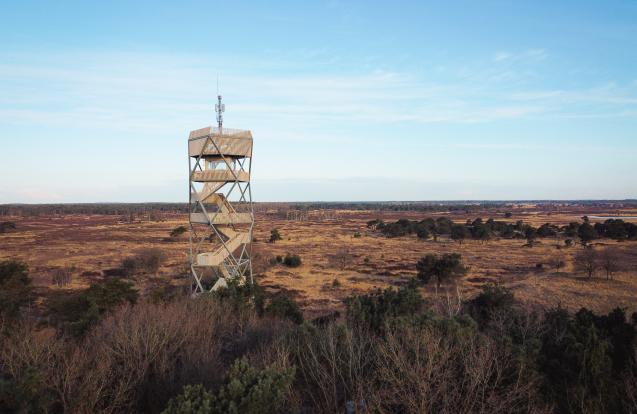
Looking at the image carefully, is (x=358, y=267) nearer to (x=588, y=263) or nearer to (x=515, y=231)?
(x=588, y=263)

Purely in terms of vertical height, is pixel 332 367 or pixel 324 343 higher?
pixel 324 343

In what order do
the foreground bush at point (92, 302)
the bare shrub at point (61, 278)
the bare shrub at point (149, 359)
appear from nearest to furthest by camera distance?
the bare shrub at point (149, 359) → the foreground bush at point (92, 302) → the bare shrub at point (61, 278)

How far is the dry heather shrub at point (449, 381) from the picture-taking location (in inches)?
315

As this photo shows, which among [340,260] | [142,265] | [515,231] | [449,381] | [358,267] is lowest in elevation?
[358,267]

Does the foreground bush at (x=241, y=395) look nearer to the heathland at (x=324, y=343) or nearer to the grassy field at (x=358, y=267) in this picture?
the heathland at (x=324, y=343)

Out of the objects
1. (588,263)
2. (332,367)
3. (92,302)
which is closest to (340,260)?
(588,263)

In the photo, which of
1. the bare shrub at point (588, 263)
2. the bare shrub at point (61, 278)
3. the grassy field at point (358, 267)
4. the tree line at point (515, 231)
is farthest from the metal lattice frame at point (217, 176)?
the tree line at point (515, 231)

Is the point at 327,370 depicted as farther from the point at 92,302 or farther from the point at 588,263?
the point at 588,263

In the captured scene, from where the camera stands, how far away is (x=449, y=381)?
9.45 metres

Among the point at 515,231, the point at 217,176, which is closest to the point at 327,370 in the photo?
the point at 217,176

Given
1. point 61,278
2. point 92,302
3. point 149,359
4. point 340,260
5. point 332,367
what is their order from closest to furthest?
point 332,367 < point 149,359 < point 92,302 < point 61,278 < point 340,260

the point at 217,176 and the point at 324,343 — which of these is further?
the point at 217,176

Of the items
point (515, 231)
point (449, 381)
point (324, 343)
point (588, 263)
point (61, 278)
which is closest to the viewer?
point (449, 381)

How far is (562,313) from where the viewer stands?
54.2 feet
